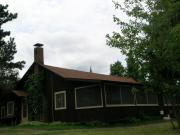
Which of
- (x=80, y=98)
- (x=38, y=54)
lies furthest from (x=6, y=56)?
(x=80, y=98)

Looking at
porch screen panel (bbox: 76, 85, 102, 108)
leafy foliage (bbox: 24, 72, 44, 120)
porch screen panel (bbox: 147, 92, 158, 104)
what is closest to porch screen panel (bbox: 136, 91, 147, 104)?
porch screen panel (bbox: 147, 92, 158, 104)

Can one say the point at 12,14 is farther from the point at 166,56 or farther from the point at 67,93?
the point at 166,56

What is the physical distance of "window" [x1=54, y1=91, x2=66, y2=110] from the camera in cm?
2778

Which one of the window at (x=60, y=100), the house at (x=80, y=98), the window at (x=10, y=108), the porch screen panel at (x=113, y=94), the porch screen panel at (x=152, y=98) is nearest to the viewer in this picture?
the house at (x=80, y=98)

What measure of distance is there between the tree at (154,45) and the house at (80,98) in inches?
297

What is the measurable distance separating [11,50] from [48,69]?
7.10m

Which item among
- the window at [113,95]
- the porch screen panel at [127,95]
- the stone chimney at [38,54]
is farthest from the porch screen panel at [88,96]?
the stone chimney at [38,54]

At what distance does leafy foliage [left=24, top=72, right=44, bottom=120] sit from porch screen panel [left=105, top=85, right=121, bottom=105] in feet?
23.1

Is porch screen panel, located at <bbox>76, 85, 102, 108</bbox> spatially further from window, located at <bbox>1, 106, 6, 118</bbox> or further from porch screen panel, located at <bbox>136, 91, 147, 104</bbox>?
window, located at <bbox>1, 106, 6, 118</bbox>

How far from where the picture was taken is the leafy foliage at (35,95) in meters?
29.8

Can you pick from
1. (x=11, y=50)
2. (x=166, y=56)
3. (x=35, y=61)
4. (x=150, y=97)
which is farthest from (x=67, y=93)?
(x=166, y=56)

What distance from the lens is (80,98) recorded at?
2659 cm

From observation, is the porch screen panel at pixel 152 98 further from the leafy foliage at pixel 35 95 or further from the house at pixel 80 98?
the leafy foliage at pixel 35 95

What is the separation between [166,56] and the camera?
52.2ft
